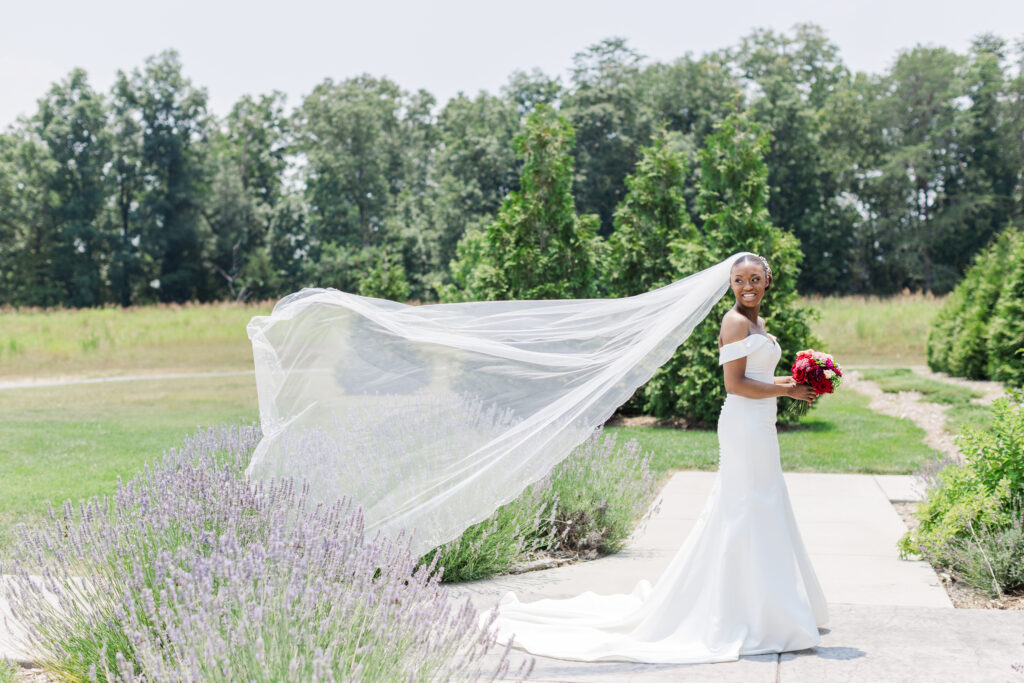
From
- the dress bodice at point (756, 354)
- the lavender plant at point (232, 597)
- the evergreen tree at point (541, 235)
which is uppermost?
the evergreen tree at point (541, 235)

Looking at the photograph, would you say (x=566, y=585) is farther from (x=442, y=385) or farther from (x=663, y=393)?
(x=663, y=393)

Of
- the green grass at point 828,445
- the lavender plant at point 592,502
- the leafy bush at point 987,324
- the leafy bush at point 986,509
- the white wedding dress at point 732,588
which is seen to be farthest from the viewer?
the leafy bush at point 987,324

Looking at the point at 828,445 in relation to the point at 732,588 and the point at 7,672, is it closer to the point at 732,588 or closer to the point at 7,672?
the point at 732,588

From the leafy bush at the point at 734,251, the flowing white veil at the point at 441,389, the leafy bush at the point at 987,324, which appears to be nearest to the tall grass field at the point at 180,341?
the leafy bush at the point at 987,324

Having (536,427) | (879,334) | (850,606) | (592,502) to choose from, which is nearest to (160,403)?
(592,502)

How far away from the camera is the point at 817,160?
53844 millimetres

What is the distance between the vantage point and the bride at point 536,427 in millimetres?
4777

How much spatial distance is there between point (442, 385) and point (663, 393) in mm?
9373

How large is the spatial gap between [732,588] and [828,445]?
838cm

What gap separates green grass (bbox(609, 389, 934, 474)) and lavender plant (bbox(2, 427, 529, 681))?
21.8ft

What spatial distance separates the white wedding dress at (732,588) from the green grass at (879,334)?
24344mm

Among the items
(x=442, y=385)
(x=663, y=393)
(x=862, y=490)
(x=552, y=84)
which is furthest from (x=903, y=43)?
(x=442, y=385)

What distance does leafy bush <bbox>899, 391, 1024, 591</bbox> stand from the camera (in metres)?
5.76

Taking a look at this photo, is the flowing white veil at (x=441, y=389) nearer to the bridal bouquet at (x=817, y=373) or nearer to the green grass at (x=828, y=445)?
the bridal bouquet at (x=817, y=373)
